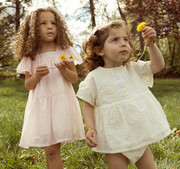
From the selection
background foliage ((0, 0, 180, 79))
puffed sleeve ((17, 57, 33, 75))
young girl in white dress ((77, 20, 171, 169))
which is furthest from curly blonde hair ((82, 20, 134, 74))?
background foliage ((0, 0, 180, 79))

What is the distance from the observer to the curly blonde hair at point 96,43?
1.57 metres

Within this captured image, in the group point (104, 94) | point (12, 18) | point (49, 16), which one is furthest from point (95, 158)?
point (12, 18)

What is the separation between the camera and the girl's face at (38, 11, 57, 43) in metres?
1.82

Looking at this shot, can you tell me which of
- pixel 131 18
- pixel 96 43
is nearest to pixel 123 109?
pixel 96 43

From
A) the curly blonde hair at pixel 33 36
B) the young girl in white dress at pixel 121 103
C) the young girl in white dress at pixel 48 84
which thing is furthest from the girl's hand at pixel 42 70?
the young girl in white dress at pixel 121 103

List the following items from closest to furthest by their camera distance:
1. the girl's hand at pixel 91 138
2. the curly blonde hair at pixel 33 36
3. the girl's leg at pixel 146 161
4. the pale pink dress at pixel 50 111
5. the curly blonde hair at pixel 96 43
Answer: the girl's hand at pixel 91 138, the girl's leg at pixel 146 161, the curly blonde hair at pixel 96 43, the pale pink dress at pixel 50 111, the curly blonde hair at pixel 33 36

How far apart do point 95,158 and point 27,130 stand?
85cm

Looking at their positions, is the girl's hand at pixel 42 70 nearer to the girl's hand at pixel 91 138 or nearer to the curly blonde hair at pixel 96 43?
the curly blonde hair at pixel 96 43

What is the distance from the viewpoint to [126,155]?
4.55 ft

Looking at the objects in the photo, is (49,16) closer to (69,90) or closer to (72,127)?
(69,90)

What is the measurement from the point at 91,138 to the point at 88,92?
0.35m

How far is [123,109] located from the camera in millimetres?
1436

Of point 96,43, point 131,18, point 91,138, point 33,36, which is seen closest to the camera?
point 91,138

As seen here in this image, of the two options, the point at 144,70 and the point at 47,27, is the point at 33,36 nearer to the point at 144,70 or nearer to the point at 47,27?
the point at 47,27
